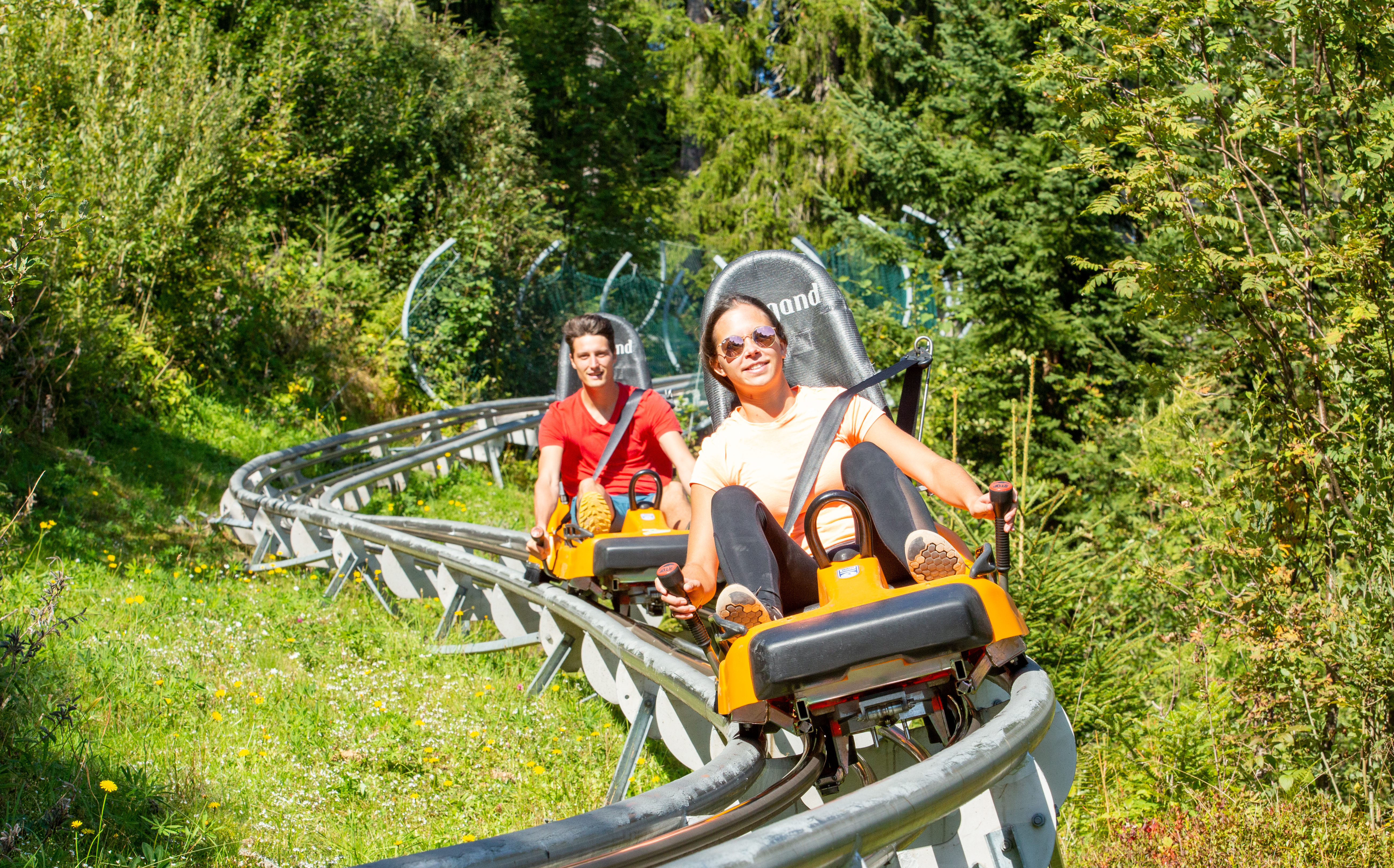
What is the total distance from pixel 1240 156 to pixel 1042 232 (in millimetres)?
4806

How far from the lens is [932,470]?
3.27 m

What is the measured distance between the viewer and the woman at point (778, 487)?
9.91 ft

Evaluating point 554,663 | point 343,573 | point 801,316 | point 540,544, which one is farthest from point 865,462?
point 343,573

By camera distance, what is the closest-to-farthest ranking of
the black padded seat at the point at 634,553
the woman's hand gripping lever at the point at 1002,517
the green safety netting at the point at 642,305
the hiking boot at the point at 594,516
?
1. the woman's hand gripping lever at the point at 1002,517
2. the black padded seat at the point at 634,553
3. the hiking boot at the point at 594,516
4. the green safety netting at the point at 642,305

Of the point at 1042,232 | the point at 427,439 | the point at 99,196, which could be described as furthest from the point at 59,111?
the point at 1042,232

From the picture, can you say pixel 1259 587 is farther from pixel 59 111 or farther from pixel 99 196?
pixel 59 111

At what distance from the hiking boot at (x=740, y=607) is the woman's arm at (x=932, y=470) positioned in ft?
1.97

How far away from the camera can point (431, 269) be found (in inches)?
624

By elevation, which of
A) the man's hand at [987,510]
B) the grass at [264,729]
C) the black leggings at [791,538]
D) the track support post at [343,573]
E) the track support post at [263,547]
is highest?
the man's hand at [987,510]

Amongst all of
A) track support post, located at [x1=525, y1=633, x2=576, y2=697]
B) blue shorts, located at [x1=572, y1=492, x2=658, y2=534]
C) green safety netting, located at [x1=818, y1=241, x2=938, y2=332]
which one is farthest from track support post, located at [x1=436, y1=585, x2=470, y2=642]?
green safety netting, located at [x1=818, y1=241, x2=938, y2=332]

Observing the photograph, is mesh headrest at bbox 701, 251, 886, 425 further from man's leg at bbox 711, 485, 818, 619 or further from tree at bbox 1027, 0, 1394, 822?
tree at bbox 1027, 0, 1394, 822

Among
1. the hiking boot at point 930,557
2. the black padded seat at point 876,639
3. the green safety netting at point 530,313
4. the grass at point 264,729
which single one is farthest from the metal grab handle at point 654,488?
the green safety netting at point 530,313

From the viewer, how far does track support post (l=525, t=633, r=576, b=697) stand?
4.97 m

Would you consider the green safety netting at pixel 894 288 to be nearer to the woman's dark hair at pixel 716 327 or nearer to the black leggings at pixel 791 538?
the woman's dark hair at pixel 716 327
